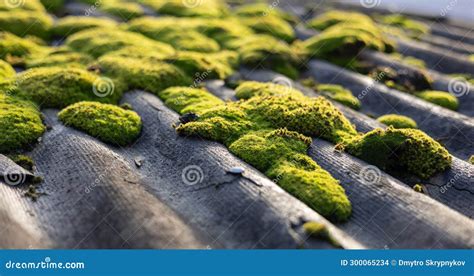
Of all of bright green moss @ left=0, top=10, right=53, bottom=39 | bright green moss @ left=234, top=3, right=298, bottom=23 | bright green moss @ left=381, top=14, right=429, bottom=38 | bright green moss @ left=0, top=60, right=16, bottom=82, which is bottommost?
bright green moss @ left=0, top=60, right=16, bottom=82

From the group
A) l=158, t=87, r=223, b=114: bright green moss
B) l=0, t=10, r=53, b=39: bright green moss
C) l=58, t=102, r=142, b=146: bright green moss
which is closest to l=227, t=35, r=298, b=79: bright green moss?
l=158, t=87, r=223, b=114: bright green moss

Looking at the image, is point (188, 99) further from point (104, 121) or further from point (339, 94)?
point (339, 94)

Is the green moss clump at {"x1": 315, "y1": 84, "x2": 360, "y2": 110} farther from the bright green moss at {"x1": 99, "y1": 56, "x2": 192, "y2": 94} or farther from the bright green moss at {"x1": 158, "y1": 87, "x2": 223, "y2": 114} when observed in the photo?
the bright green moss at {"x1": 99, "y1": 56, "x2": 192, "y2": 94}

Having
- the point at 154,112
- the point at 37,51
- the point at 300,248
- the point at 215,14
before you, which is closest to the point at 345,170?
the point at 300,248

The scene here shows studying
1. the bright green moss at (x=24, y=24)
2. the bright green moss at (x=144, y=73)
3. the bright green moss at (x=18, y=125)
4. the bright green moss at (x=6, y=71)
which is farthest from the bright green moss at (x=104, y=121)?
the bright green moss at (x=24, y=24)

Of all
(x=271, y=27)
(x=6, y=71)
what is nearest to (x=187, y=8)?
(x=271, y=27)

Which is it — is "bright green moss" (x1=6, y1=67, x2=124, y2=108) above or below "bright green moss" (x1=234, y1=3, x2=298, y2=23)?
below

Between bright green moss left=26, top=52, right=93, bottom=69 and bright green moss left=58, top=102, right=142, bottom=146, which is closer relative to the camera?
bright green moss left=58, top=102, right=142, bottom=146
